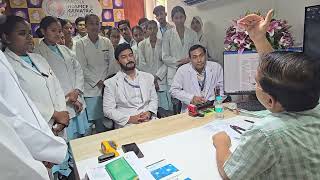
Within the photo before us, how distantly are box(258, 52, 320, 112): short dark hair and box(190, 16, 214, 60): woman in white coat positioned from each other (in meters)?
2.31

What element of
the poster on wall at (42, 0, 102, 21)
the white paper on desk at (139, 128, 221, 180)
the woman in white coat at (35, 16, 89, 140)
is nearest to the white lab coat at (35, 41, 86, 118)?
the woman in white coat at (35, 16, 89, 140)

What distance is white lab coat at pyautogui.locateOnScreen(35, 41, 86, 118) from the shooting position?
2275 mm

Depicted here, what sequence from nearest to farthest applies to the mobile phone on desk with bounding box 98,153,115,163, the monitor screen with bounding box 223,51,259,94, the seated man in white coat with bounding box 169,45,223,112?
1. the mobile phone on desk with bounding box 98,153,115,163
2. the monitor screen with bounding box 223,51,259,94
3. the seated man in white coat with bounding box 169,45,223,112

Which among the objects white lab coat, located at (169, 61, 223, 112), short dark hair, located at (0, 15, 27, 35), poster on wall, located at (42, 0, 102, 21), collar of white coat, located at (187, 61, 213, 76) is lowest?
white lab coat, located at (169, 61, 223, 112)

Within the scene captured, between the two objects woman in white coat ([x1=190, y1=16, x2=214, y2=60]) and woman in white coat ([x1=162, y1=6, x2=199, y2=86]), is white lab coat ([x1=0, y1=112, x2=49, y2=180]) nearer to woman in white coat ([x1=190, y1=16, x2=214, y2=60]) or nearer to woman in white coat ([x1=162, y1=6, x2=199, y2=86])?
woman in white coat ([x1=162, y1=6, x2=199, y2=86])

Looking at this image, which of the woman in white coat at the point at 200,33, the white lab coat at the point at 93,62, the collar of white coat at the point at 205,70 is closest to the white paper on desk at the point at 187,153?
the collar of white coat at the point at 205,70

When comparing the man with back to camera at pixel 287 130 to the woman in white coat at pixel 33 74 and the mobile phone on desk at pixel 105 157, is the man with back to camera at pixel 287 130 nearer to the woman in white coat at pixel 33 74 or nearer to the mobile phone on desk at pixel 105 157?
the mobile phone on desk at pixel 105 157

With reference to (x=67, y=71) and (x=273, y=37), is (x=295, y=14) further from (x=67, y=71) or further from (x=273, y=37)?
(x=67, y=71)

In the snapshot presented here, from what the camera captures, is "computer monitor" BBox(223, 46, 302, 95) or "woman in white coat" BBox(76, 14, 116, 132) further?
"woman in white coat" BBox(76, 14, 116, 132)

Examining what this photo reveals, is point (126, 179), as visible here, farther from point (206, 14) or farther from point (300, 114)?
point (206, 14)

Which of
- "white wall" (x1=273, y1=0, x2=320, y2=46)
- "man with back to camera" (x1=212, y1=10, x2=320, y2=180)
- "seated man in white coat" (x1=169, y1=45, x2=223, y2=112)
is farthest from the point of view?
"seated man in white coat" (x1=169, y1=45, x2=223, y2=112)

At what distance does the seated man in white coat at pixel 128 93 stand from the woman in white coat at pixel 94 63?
55 cm

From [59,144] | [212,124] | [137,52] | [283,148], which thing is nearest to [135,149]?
[59,144]

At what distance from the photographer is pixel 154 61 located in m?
3.07
